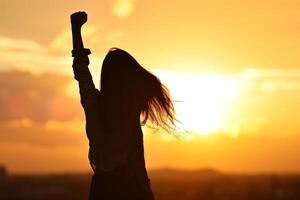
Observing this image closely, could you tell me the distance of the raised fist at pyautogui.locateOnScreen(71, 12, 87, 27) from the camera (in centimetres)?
713

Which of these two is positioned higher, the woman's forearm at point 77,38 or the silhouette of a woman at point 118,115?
the woman's forearm at point 77,38

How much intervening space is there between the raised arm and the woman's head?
0.13 metres

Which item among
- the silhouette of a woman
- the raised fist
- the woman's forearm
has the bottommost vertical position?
the silhouette of a woman

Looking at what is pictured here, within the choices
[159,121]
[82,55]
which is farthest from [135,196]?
[82,55]

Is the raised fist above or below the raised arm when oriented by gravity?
above

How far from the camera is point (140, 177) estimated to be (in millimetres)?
7043

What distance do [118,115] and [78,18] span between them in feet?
2.80

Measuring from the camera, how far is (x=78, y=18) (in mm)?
7160

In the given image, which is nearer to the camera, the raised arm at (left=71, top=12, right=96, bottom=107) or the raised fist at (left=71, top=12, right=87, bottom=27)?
the raised arm at (left=71, top=12, right=96, bottom=107)

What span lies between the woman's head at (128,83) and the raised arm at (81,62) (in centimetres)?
13

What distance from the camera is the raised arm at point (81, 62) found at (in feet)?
22.8

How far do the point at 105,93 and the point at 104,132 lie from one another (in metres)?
0.30

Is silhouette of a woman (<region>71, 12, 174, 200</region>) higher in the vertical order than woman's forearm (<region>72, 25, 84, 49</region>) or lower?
lower

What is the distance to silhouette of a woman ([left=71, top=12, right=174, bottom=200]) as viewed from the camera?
22.7 ft
